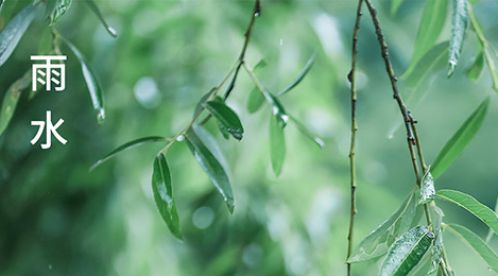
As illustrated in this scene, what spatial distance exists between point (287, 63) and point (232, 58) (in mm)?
99

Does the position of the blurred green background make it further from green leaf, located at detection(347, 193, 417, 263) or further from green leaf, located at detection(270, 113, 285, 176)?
green leaf, located at detection(347, 193, 417, 263)

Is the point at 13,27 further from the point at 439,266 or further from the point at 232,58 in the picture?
the point at 232,58

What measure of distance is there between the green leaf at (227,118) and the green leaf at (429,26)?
179 millimetres

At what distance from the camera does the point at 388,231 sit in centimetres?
56

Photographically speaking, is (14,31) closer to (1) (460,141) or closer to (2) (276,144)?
(2) (276,144)

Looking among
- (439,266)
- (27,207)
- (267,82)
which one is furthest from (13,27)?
(27,207)

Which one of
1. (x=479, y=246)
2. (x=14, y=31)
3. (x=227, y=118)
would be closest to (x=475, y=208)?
(x=479, y=246)

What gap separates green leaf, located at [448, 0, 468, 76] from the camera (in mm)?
560

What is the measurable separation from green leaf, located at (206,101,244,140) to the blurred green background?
712 millimetres

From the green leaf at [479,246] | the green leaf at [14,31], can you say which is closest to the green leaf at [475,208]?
the green leaf at [479,246]

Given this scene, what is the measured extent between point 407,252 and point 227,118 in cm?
17

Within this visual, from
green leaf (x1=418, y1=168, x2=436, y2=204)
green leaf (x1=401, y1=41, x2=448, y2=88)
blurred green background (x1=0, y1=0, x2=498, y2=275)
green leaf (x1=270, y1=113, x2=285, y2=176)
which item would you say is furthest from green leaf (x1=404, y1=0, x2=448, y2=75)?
blurred green background (x1=0, y1=0, x2=498, y2=275)

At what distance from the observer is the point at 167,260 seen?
1.48 metres

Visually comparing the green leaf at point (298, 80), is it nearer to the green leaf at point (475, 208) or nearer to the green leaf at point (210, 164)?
the green leaf at point (210, 164)
